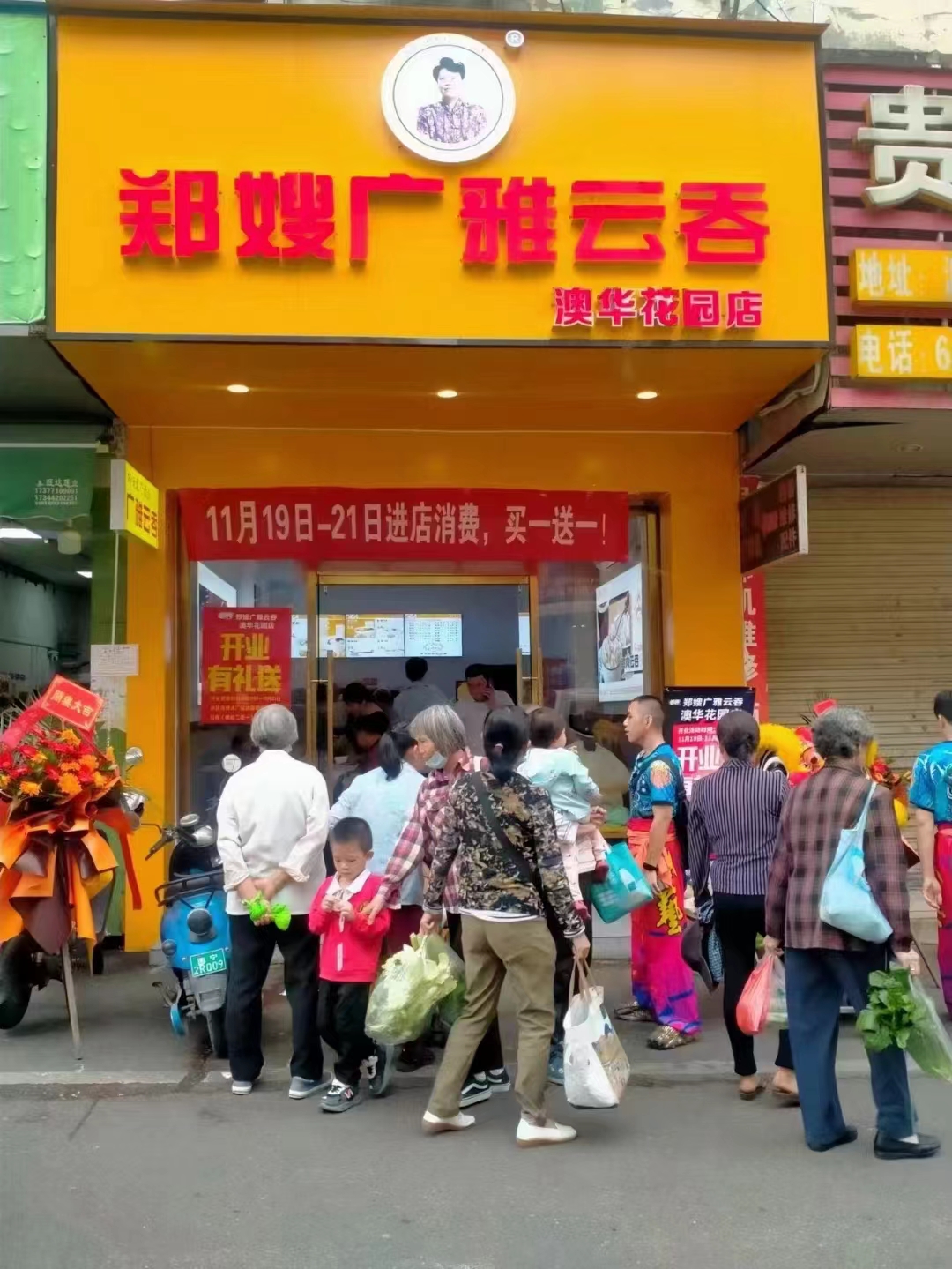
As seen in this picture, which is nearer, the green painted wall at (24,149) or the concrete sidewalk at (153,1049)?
the concrete sidewalk at (153,1049)

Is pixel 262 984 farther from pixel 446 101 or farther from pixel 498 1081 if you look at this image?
pixel 446 101

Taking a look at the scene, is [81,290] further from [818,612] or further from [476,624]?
[818,612]

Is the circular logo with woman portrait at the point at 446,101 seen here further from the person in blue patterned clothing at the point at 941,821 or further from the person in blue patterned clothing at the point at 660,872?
the person in blue patterned clothing at the point at 941,821

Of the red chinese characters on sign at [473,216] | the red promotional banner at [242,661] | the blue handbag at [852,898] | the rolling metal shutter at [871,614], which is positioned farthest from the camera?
the rolling metal shutter at [871,614]

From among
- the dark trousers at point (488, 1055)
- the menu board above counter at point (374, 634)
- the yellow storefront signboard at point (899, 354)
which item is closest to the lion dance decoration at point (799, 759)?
the dark trousers at point (488, 1055)

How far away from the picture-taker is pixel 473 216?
6.29 metres

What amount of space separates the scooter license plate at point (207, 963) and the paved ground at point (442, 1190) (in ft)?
1.97

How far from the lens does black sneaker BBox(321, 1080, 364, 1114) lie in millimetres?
4867

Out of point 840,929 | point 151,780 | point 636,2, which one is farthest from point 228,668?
point 636,2

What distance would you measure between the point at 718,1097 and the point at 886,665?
499 cm

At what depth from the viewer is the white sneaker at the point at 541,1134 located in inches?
175

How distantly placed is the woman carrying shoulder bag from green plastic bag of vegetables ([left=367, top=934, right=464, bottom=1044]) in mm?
198

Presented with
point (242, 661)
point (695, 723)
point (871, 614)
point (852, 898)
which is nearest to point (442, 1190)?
point (852, 898)

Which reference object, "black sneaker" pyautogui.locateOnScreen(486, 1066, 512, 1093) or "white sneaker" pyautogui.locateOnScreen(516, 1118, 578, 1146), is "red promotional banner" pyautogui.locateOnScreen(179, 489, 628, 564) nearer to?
"black sneaker" pyautogui.locateOnScreen(486, 1066, 512, 1093)
